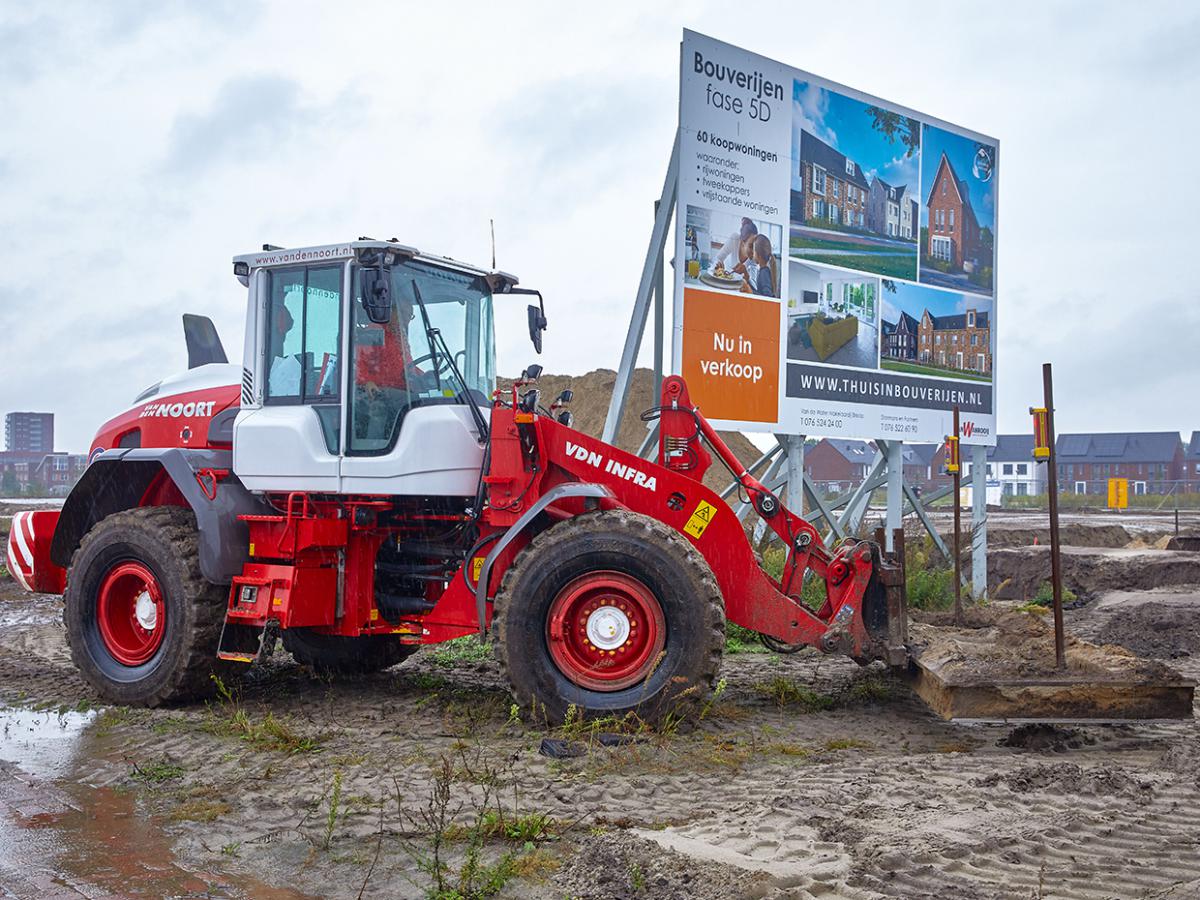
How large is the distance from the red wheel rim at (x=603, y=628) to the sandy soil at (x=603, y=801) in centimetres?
47

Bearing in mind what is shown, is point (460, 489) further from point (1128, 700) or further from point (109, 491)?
point (1128, 700)

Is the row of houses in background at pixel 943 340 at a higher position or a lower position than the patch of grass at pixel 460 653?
higher

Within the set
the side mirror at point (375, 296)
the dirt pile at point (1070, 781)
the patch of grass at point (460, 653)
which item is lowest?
the patch of grass at point (460, 653)

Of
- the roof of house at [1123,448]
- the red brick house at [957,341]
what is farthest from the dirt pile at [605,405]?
the roof of house at [1123,448]

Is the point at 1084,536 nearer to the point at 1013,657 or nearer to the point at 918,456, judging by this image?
the point at 1013,657

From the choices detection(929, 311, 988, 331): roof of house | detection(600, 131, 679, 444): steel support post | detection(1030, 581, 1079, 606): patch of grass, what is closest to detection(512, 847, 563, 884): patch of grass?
detection(600, 131, 679, 444): steel support post

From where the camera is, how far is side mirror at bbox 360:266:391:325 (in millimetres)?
7102

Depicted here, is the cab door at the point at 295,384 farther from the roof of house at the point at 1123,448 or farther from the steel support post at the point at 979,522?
the roof of house at the point at 1123,448

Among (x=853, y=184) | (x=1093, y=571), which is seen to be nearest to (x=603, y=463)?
(x=853, y=184)

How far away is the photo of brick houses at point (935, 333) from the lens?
46.6 feet

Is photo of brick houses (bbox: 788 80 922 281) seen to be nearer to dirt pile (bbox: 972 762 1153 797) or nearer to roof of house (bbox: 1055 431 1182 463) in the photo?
dirt pile (bbox: 972 762 1153 797)

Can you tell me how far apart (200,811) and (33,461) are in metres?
79.8

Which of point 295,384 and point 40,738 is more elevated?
point 295,384

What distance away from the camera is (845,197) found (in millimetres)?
13562
